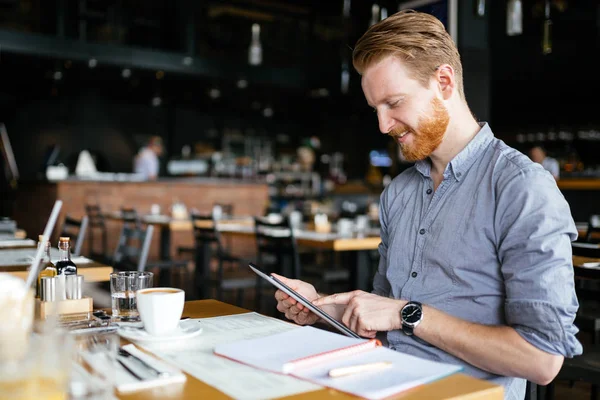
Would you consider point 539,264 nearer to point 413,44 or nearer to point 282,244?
point 413,44

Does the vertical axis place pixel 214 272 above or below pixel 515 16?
below

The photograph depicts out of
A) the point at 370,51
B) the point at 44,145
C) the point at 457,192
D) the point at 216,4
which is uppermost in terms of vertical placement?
the point at 216,4

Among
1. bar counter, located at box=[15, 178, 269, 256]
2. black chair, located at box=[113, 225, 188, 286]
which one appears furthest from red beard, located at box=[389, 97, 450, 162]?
bar counter, located at box=[15, 178, 269, 256]

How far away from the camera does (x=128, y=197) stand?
28.8 ft

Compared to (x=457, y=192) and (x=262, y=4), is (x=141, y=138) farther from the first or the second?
(x=457, y=192)

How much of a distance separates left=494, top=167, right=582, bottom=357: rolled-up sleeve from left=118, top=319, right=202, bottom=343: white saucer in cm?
66

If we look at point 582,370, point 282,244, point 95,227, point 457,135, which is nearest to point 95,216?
point 95,227

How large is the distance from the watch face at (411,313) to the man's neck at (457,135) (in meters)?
0.42

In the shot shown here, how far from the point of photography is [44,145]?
510 inches

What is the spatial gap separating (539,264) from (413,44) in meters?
0.58

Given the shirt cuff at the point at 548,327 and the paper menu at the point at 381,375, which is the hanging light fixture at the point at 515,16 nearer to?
the shirt cuff at the point at 548,327

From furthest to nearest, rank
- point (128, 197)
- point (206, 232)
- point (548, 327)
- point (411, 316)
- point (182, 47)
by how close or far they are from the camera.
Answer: point (182, 47) → point (128, 197) → point (206, 232) → point (411, 316) → point (548, 327)

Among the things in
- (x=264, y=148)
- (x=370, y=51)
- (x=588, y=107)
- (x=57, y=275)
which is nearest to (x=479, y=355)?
(x=370, y=51)

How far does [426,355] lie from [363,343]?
1.24 feet
